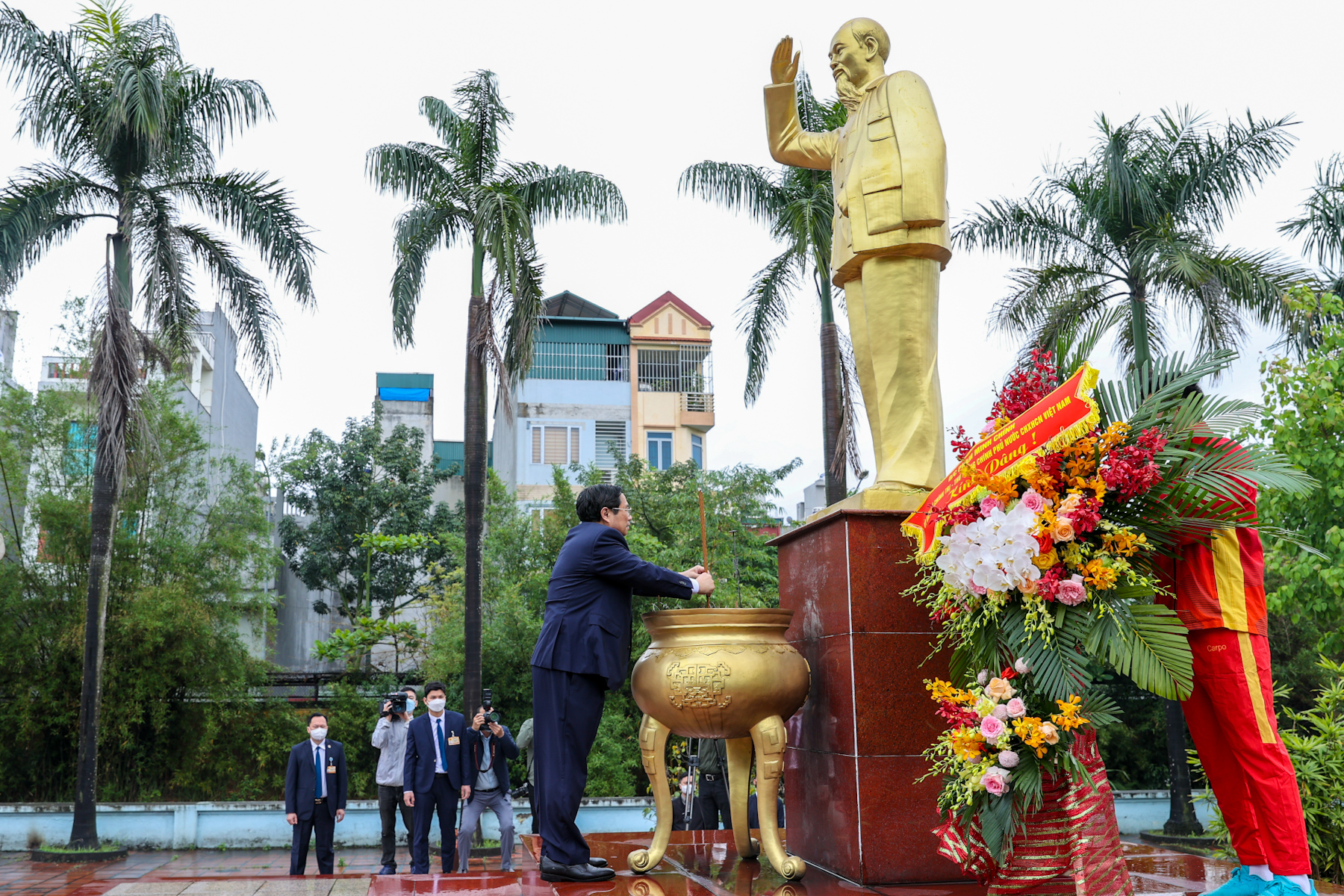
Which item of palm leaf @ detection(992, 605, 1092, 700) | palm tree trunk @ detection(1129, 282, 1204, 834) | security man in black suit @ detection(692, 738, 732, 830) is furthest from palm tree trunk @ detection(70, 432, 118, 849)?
palm tree trunk @ detection(1129, 282, 1204, 834)

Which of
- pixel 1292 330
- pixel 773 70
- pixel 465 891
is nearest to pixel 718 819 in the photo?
pixel 465 891

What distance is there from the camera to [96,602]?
12.8 meters

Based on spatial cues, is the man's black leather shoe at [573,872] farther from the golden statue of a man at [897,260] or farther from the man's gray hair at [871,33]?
the man's gray hair at [871,33]

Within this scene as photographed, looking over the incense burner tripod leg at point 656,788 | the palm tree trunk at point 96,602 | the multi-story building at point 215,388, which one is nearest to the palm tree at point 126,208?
the palm tree trunk at point 96,602

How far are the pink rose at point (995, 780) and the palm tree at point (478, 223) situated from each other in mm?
9911

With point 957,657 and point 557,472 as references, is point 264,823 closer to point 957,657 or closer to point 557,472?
point 557,472

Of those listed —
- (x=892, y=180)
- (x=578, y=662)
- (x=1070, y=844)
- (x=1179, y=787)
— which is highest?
(x=892, y=180)

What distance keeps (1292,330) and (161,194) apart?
1374 cm

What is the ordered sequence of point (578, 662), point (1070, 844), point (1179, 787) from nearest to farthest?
point (1070, 844)
point (578, 662)
point (1179, 787)

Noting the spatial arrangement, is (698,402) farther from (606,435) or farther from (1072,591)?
(1072,591)

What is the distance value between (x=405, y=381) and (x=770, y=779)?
2562 centimetres

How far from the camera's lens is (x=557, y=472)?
1733cm

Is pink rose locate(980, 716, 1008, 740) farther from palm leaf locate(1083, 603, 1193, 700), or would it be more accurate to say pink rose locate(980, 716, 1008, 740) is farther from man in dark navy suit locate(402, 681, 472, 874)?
man in dark navy suit locate(402, 681, 472, 874)

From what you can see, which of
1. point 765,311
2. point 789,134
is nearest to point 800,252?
point 765,311
